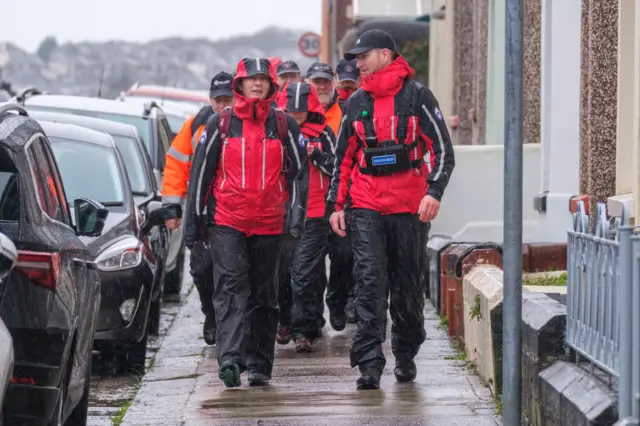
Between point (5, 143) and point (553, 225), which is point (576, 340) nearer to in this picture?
point (5, 143)

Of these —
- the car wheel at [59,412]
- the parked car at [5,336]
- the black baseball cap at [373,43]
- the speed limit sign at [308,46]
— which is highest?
the speed limit sign at [308,46]

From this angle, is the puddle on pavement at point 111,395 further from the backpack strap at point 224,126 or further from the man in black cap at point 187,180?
the backpack strap at point 224,126

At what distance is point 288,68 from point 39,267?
675 cm

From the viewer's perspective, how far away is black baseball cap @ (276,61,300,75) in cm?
1325

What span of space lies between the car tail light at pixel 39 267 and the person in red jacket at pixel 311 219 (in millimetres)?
5024

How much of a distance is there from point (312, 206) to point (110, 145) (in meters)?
1.69

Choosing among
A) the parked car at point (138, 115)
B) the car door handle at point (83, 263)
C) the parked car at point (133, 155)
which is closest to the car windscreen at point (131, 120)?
the parked car at point (138, 115)

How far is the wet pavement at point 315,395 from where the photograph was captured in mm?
8719

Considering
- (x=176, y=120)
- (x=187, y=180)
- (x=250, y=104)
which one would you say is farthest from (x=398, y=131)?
(x=176, y=120)

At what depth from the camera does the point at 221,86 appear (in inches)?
468

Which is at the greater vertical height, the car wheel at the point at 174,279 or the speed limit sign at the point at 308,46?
the speed limit sign at the point at 308,46

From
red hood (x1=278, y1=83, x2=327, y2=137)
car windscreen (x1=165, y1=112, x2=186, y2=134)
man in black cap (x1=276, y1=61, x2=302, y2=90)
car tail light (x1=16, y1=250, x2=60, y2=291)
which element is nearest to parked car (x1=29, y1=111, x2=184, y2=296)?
man in black cap (x1=276, y1=61, x2=302, y2=90)

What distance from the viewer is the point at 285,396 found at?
9.52 m

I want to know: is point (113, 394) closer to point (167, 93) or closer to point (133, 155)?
point (133, 155)
